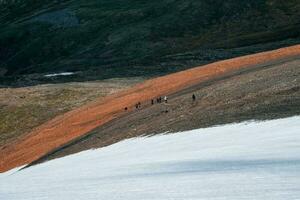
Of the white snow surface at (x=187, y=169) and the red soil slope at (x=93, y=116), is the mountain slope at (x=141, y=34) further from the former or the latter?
the white snow surface at (x=187, y=169)

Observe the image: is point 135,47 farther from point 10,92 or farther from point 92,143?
point 92,143

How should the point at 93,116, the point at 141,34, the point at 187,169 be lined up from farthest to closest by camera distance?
1. the point at 141,34
2. the point at 93,116
3. the point at 187,169

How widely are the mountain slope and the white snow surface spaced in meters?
66.9

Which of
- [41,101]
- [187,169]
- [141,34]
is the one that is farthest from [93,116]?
[141,34]

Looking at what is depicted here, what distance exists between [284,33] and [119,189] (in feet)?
325

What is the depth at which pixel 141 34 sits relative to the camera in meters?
134

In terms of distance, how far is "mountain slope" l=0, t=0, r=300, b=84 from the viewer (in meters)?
111

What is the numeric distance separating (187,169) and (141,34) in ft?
372

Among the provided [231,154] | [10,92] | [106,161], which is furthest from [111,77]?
[231,154]

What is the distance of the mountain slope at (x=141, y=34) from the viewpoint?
11125cm

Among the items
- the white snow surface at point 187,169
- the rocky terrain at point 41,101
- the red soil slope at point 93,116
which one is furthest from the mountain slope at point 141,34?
the white snow surface at point 187,169

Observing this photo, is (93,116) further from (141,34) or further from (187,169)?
(141,34)

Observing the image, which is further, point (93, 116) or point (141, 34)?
point (141, 34)

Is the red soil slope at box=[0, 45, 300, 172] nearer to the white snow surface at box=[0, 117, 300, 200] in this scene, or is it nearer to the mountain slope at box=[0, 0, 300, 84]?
the white snow surface at box=[0, 117, 300, 200]
